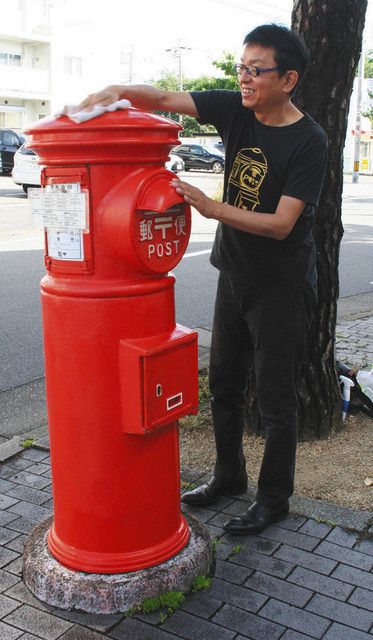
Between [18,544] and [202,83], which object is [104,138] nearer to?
[18,544]

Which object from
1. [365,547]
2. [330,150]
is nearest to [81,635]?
[365,547]

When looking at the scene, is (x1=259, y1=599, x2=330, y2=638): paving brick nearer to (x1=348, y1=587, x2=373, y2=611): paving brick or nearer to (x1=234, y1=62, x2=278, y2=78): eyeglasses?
(x1=348, y1=587, x2=373, y2=611): paving brick

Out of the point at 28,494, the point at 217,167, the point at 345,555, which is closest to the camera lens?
the point at 345,555

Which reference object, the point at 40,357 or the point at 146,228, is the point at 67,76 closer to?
the point at 40,357

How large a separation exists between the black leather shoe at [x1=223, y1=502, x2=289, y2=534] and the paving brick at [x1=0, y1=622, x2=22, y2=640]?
3.12ft

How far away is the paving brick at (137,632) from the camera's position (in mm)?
2340

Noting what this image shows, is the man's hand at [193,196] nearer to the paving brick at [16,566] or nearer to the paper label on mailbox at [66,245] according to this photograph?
the paper label on mailbox at [66,245]

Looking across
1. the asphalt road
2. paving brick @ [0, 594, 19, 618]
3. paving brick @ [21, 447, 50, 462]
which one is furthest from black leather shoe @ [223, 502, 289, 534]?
the asphalt road

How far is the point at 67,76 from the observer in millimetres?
46812

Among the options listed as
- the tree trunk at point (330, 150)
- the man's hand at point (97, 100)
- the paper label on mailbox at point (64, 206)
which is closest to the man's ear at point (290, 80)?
the man's hand at point (97, 100)

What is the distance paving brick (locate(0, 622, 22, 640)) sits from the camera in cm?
233

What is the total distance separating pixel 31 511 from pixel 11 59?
45714 millimetres

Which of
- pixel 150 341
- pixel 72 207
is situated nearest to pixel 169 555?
pixel 150 341

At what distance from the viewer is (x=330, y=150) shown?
3.70 m
